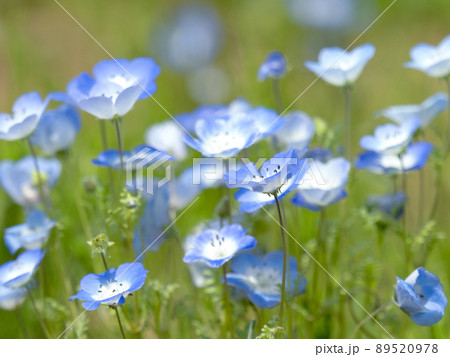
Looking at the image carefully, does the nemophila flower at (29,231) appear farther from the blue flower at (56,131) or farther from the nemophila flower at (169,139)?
the nemophila flower at (169,139)

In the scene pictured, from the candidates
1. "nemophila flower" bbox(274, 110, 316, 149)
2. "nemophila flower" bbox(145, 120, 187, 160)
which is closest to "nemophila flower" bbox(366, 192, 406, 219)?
"nemophila flower" bbox(274, 110, 316, 149)

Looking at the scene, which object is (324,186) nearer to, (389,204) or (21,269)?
(389,204)

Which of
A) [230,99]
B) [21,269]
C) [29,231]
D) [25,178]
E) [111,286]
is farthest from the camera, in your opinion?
[230,99]

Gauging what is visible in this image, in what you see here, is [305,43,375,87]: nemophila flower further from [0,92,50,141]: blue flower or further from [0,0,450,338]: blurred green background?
[0,92,50,141]: blue flower

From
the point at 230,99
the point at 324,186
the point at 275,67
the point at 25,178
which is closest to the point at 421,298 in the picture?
the point at 324,186

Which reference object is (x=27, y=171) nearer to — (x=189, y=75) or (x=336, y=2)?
(x=189, y=75)
